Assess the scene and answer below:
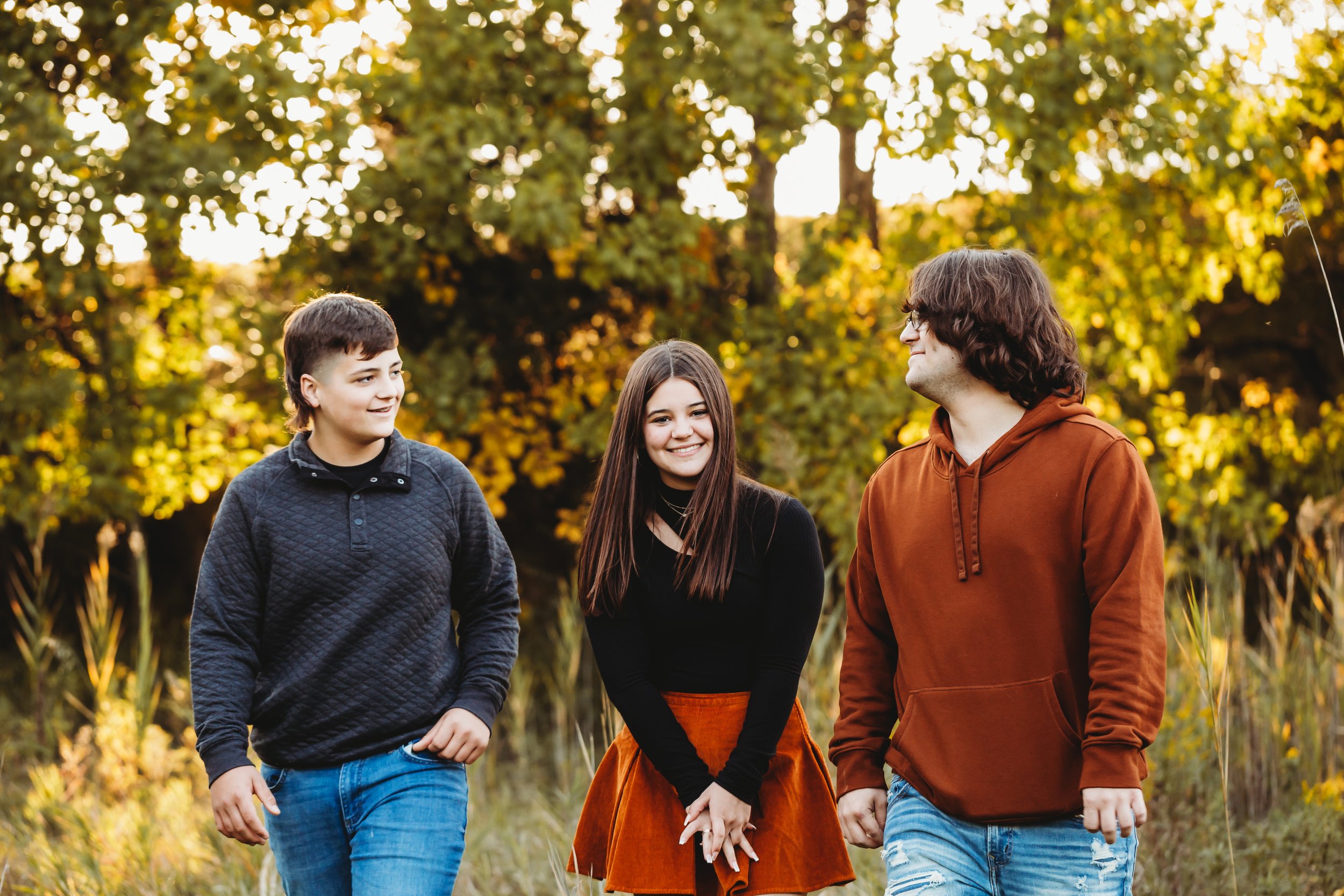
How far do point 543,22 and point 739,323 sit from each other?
200 cm

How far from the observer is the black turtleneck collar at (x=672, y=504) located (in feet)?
7.68

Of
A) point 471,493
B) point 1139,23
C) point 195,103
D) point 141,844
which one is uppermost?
point 1139,23

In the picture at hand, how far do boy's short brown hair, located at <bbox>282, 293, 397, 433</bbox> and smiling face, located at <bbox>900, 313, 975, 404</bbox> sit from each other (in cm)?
100

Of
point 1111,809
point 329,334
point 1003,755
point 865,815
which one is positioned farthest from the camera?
point 329,334

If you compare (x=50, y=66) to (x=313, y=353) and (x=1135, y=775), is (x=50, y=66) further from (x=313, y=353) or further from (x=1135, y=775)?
(x=1135, y=775)

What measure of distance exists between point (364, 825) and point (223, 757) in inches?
11.4

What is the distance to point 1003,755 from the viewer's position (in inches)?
74.0

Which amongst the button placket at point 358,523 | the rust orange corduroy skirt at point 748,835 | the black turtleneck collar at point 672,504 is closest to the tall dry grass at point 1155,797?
the rust orange corduroy skirt at point 748,835

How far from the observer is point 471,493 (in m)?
2.45

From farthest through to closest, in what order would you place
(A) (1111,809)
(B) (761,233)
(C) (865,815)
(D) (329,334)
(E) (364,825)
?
(B) (761,233) < (D) (329,334) < (E) (364,825) < (C) (865,815) < (A) (1111,809)

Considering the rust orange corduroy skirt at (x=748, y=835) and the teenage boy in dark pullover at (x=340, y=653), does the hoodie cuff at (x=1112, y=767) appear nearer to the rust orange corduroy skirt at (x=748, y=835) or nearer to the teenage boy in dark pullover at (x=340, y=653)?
the rust orange corduroy skirt at (x=748, y=835)

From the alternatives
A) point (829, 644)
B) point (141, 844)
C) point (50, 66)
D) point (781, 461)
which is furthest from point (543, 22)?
point (141, 844)

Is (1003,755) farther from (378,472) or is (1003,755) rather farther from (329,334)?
(329,334)

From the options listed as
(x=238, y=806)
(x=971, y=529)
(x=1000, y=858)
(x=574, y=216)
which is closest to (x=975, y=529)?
(x=971, y=529)
